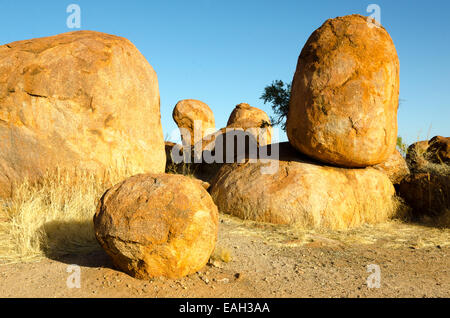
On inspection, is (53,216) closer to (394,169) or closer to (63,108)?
(63,108)

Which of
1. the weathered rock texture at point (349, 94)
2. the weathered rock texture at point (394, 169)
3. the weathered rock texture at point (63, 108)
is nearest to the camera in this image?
the weathered rock texture at point (349, 94)

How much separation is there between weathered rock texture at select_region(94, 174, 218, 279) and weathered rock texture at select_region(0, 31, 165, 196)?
3.16 metres

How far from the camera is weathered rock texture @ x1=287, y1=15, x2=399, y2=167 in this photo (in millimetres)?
6316

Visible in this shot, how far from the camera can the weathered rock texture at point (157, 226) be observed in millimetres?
3611

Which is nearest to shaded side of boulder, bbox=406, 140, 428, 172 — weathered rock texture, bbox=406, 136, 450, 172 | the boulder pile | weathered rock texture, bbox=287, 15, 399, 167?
weathered rock texture, bbox=406, 136, 450, 172

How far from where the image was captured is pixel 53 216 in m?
5.43

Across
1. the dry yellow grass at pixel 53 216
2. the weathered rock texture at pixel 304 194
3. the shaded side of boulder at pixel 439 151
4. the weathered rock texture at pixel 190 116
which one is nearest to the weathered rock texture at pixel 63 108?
the dry yellow grass at pixel 53 216

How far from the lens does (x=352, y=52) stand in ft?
21.0

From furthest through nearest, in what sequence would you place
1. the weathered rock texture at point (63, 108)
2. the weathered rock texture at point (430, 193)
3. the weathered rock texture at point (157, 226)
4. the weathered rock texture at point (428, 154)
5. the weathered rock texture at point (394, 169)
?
the weathered rock texture at point (428, 154)
the weathered rock texture at point (394, 169)
the weathered rock texture at point (430, 193)
the weathered rock texture at point (63, 108)
the weathered rock texture at point (157, 226)

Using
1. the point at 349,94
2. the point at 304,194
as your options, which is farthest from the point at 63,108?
the point at 349,94

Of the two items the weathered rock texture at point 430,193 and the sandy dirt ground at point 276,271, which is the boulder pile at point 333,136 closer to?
the sandy dirt ground at point 276,271

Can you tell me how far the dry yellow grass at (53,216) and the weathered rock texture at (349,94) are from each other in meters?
3.28

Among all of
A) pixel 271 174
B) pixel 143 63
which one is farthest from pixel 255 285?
pixel 143 63
